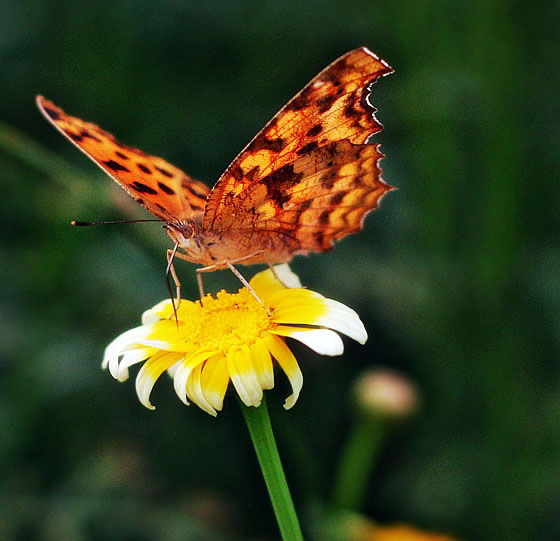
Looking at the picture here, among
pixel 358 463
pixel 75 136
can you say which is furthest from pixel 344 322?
pixel 358 463

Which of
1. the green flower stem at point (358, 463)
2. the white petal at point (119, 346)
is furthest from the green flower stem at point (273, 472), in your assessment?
the green flower stem at point (358, 463)

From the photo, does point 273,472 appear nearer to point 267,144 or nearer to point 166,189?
point 267,144

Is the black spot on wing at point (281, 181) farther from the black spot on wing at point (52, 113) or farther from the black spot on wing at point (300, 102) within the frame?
the black spot on wing at point (52, 113)

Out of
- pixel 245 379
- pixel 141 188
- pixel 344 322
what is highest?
pixel 141 188

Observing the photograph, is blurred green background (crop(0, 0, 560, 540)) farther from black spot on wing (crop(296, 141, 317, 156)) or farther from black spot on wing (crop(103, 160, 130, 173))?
black spot on wing (crop(296, 141, 317, 156))

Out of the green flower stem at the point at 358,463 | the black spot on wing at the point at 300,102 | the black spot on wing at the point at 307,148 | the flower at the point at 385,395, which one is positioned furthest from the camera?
the flower at the point at 385,395

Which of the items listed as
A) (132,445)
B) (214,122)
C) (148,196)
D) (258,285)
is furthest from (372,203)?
(214,122)
